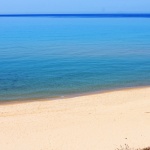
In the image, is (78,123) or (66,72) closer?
(78,123)

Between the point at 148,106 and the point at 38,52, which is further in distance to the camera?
the point at 38,52

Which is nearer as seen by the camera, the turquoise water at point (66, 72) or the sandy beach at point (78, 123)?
the sandy beach at point (78, 123)

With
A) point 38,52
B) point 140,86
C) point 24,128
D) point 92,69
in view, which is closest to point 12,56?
point 38,52

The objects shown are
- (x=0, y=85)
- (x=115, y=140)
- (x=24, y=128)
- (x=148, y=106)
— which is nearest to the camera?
(x=115, y=140)

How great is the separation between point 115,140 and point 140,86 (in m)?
14.7

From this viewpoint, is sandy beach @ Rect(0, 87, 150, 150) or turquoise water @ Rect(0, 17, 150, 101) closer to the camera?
sandy beach @ Rect(0, 87, 150, 150)

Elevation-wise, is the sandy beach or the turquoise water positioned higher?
the sandy beach

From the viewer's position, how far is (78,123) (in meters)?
17.1

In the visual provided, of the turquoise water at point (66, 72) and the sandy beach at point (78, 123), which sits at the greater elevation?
the sandy beach at point (78, 123)

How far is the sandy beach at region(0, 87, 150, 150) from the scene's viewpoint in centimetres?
1413

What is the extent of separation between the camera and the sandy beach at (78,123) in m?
14.1

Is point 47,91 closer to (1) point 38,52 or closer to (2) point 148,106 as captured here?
(2) point 148,106

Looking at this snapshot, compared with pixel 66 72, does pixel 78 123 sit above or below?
above

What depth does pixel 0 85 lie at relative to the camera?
2861cm
